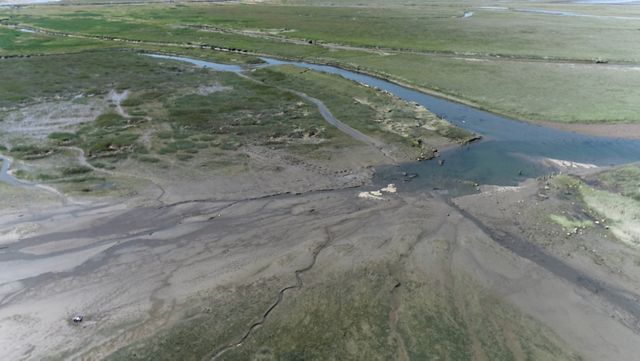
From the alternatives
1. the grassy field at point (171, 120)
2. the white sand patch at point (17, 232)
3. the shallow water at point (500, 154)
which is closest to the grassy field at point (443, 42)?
the shallow water at point (500, 154)

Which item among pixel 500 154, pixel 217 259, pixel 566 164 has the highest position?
pixel 500 154

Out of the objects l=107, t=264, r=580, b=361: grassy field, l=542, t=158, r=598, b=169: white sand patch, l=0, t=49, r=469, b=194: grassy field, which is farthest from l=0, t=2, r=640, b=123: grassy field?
l=107, t=264, r=580, b=361: grassy field

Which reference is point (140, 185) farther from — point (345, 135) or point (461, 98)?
point (461, 98)

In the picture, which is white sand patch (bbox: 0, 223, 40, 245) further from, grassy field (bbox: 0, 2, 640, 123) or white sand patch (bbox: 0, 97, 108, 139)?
grassy field (bbox: 0, 2, 640, 123)

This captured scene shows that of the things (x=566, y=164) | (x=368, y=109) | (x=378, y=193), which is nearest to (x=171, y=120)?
(x=368, y=109)

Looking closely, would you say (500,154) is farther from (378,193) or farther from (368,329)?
(368,329)

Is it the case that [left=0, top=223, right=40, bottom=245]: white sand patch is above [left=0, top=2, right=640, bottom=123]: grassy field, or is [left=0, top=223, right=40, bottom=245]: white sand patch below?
below
